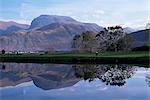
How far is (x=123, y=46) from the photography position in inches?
4114

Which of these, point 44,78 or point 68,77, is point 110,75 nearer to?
point 68,77

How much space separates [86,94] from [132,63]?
87.0ft

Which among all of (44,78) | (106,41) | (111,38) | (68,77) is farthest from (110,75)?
(106,41)

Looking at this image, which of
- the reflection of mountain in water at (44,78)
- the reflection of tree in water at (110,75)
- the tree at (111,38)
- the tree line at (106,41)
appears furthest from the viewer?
the tree at (111,38)

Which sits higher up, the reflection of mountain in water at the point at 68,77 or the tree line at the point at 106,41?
the tree line at the point at 106,41

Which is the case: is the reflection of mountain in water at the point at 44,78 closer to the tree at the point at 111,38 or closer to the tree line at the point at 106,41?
the tree line at the point at 106,41

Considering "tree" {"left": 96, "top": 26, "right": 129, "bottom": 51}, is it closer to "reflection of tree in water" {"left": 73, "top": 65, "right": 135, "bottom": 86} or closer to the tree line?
the tree line

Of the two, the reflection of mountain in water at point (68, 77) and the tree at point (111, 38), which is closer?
the reflection of mountain in water at point (68, 77)

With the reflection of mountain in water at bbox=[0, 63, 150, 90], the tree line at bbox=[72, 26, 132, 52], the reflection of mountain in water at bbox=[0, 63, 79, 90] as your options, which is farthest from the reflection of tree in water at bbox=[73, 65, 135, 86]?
the tree line at bbox=[72, 26, 132, 52]

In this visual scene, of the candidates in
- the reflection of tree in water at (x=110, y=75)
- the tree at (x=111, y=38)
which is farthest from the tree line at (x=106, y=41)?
the reflection of tree in water at (x=110, y=75)

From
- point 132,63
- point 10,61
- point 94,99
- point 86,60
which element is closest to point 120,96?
point 94,99

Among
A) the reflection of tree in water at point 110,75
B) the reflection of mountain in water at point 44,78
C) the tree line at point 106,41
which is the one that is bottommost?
the reflection of mountain in water at point 44,78

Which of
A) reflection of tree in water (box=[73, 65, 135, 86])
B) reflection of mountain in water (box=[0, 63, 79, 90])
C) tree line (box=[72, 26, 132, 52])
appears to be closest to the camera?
reflection of tree in water (box=[73, 65, 135, 86])

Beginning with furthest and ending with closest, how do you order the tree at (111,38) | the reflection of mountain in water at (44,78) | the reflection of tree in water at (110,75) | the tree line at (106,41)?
the tree at (111,38) < the tree line at (106,41) < the reflection of mountain in water at (44,78) < the reflection of tree in water at (110,75)
